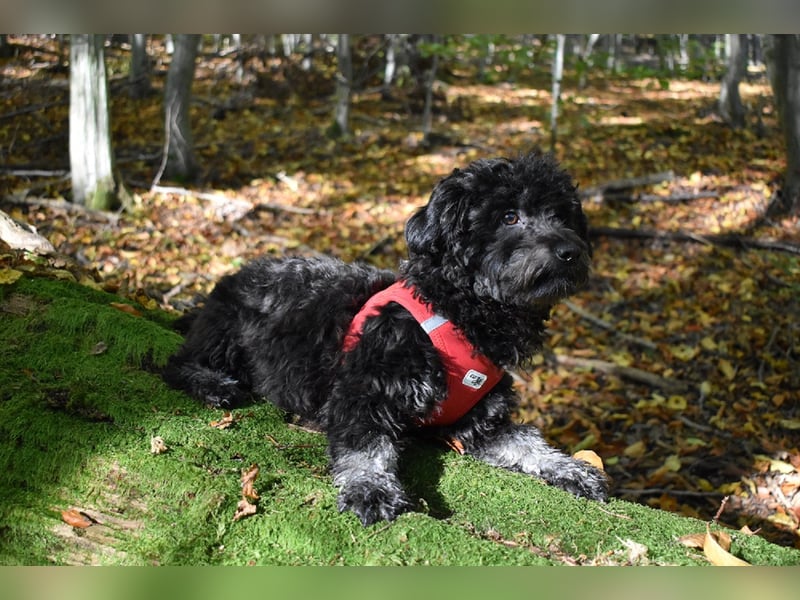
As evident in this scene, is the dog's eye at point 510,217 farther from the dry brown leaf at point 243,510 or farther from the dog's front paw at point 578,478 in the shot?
the dry brown leaf at point 243,510

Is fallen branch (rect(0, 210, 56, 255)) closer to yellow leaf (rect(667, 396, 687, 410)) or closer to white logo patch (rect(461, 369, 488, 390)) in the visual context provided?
white logo patch (rect(461, 369, 488, 390))

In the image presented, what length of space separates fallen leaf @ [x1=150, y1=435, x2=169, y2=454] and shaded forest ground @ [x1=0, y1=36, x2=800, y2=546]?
3.56m

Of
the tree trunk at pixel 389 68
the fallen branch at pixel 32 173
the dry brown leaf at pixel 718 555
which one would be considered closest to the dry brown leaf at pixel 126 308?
the dry brown leaf at pixel 718 555

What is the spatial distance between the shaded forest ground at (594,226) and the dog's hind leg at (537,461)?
2.27 metres

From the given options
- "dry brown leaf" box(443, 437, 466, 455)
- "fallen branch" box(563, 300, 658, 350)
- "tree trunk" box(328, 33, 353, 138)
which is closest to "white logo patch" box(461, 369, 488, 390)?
"dry brown leaf" box(443, 437, 466, 455)

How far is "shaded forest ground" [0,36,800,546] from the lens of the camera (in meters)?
7.09

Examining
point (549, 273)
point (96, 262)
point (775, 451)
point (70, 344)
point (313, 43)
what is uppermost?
point (313, 43)

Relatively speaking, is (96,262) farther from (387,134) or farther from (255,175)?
(387,134)

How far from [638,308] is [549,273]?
6.61 m

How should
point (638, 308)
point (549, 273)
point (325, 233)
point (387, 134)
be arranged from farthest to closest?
point (387, 134) < point (325, 233) < point (638, 308) < point (549, 273)

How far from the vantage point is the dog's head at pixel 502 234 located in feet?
13.0
